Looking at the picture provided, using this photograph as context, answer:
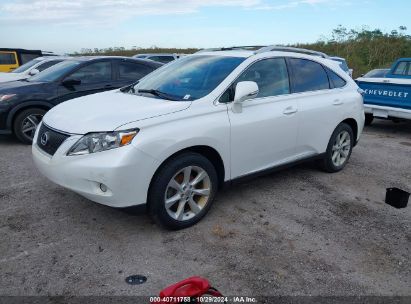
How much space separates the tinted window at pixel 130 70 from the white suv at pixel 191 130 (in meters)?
3.12

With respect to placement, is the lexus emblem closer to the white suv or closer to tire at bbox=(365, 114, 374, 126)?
the white suv

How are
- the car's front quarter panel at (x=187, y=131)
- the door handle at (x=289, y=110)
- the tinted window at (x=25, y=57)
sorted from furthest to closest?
1. the tinted window at (x=25, y=57)
2. the door handle at (x=289, y=110)
3. the car's front quarter panel at (x=187, y=131)

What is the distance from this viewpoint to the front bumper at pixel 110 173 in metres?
3.04

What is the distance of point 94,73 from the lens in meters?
7.22

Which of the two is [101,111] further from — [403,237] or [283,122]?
[403,237]

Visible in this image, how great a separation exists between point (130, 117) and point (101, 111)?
0.40 meters

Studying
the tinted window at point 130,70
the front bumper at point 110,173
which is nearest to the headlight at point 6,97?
the tinted window at point 130,70

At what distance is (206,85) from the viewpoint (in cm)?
388

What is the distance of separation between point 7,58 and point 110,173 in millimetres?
14156

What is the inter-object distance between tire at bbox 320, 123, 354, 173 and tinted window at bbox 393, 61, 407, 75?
17.4 ft

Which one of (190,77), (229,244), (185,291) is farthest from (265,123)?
(185,291)

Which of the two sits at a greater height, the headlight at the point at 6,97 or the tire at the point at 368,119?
the headlight at the point at 6,97

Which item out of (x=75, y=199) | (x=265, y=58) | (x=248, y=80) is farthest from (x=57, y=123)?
(x=265, y=58)

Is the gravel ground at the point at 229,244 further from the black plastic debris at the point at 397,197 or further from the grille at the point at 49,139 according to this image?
the grille at the point at 49,139
